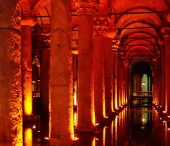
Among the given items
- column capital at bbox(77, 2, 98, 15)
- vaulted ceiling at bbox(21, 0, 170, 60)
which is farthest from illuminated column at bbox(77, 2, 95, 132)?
vaulted ceiling at bbox(21, 0, 170, 60)

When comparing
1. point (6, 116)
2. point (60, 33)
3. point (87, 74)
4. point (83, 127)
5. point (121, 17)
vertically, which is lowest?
point (83, 127)

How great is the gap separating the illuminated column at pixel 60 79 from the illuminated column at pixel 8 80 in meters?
3.65

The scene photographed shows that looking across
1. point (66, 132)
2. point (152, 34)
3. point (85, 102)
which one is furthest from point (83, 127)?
point (152, 34)

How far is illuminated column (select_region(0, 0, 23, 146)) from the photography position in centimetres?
628

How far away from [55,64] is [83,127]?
15.5 feet

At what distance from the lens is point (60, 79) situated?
33.1 ft

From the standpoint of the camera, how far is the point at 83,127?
14.2m

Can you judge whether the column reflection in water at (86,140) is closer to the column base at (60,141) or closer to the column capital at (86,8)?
the column base at (60,141)

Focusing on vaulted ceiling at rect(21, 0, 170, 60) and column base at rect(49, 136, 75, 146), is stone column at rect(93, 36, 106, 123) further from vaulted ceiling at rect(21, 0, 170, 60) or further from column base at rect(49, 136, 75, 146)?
column base at rect(49, 136, 75, 146)

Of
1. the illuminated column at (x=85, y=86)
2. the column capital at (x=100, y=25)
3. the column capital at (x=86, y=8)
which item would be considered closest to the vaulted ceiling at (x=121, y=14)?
the column capital at (x=100, y=25)

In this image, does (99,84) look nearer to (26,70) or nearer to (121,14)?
(26,70)

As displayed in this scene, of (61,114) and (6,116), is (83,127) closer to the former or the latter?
(61,114)

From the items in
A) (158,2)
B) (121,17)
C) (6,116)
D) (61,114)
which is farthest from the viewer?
(121,17)

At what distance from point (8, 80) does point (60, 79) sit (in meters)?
3.84
